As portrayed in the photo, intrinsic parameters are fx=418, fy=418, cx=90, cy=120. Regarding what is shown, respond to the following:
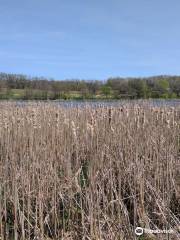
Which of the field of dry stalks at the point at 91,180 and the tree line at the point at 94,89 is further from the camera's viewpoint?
the tree line at the point at 94,89

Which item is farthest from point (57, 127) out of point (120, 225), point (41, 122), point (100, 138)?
point (120, 225)

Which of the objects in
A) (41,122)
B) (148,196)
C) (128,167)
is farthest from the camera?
(41,122)

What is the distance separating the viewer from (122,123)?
6184 millimetres

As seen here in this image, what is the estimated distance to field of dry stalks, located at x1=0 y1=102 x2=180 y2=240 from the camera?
3.22 metres

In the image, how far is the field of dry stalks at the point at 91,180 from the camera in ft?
10.6

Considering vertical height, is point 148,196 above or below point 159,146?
below

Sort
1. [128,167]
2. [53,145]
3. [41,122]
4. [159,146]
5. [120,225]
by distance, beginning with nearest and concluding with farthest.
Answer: [120,225]
[128,167]
[159,146]
[53,145]
[41,122]

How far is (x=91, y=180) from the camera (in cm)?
334

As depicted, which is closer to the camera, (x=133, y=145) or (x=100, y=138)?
(x=133, y=145)

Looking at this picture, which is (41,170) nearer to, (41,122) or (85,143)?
(85,143)

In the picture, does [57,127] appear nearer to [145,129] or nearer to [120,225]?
[145,129]

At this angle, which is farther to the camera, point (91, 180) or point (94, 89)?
point (94, 89)

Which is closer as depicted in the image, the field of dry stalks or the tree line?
the field of dry stalks

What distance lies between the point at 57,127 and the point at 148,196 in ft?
8.14
